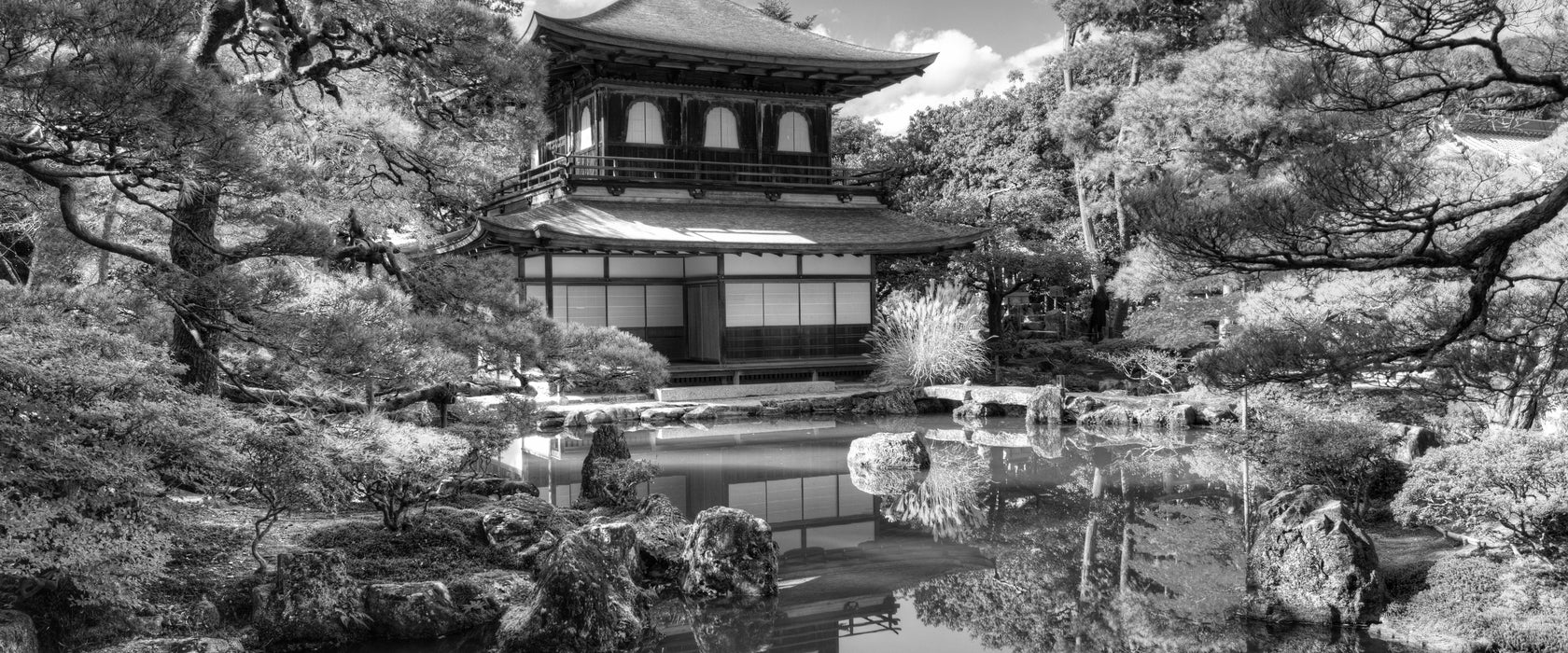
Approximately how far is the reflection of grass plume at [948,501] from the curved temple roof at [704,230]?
19.6ft

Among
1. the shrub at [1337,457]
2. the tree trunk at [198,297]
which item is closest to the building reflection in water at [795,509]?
the shrub at [1337,457]

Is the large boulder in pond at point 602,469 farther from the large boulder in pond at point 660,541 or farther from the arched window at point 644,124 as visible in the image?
the arched window at point 644,124

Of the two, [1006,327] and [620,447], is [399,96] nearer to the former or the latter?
[620,447]

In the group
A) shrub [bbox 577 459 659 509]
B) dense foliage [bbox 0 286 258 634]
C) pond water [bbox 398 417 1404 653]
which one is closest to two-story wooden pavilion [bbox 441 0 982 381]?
pond water [bbox 398 417 1404 653]

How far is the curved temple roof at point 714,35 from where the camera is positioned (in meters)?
17.2

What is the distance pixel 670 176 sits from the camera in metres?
19.1

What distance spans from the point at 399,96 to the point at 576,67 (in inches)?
415

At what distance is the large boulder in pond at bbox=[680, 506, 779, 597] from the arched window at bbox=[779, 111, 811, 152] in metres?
13.7

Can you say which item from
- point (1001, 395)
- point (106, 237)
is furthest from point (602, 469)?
point (1001, 395)

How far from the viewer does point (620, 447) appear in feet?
32.6

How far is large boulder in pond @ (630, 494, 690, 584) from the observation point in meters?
7.32

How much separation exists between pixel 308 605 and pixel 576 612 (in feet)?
4.71

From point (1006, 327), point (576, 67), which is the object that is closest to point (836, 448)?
point (576, 67)

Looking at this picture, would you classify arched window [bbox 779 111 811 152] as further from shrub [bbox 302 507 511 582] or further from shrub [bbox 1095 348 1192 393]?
shrub [bbox 302 507 511 582]
